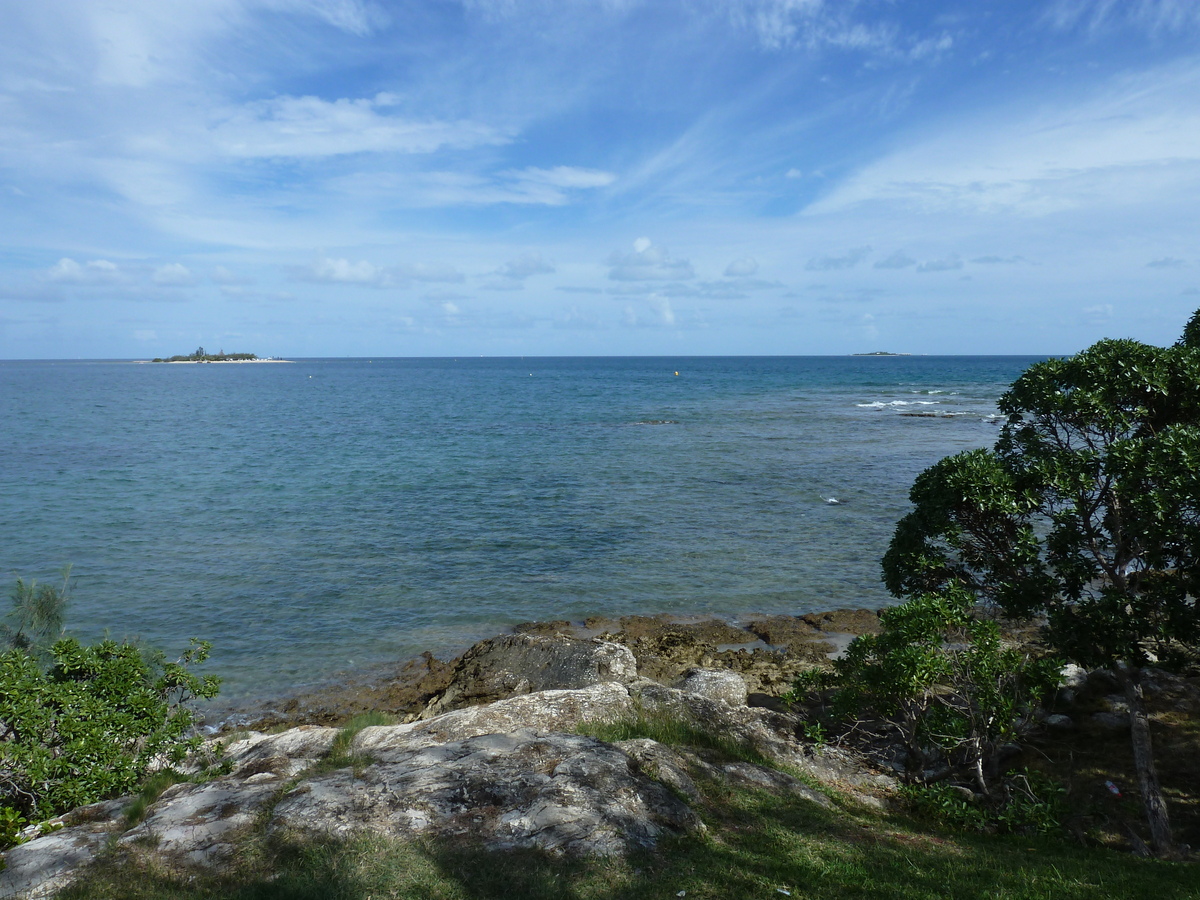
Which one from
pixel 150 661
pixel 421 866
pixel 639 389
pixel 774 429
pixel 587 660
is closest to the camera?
pixel 421 866

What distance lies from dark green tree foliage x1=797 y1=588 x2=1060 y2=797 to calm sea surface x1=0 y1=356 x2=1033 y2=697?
28.8 feet

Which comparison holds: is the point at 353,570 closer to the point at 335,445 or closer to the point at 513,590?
the point at 513,590

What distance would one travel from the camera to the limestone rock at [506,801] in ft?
25.4

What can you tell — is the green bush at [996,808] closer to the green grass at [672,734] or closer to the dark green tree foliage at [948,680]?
the dark green tree foliage at [948,680]

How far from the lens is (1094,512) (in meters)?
11.3

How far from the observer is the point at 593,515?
30891 mm

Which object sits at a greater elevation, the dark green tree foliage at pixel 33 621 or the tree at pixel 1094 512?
the tree at pixel 1094 512

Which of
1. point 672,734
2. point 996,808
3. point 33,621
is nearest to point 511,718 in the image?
point 672,734

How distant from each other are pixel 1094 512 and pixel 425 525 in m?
23.6

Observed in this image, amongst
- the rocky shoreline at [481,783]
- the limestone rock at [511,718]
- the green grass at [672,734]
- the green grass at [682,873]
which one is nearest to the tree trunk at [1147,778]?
the green grass at [682,873]

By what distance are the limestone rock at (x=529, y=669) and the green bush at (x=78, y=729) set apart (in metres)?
5.84

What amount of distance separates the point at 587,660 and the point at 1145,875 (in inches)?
399

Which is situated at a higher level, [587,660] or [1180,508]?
[1180,508]

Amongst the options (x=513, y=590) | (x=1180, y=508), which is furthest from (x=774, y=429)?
(x=1180, y=508)
